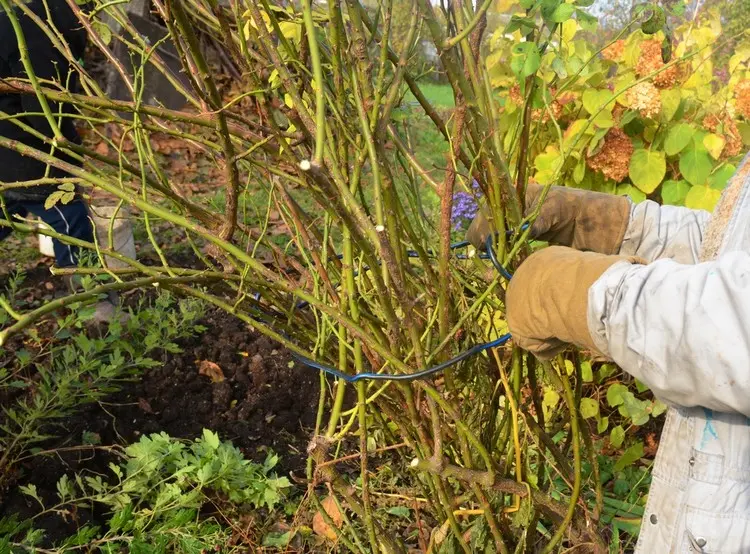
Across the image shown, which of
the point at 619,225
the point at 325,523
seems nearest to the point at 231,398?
the point at 325,523

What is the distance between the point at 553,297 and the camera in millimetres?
1104

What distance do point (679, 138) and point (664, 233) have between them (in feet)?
3.86

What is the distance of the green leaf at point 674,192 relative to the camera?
265 cm

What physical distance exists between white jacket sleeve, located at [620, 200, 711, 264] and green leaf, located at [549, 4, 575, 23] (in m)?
0.74

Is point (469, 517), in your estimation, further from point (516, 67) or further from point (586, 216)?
point (516, 67)

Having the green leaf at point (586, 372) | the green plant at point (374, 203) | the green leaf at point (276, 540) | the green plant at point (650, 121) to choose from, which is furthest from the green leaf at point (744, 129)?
the green leaf at point (276, 540)

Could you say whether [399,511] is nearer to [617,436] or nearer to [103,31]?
[617,436]

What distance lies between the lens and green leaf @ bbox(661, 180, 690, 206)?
8.71 ft

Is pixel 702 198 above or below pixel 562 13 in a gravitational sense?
below

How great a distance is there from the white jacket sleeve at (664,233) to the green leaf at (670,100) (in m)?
1.08

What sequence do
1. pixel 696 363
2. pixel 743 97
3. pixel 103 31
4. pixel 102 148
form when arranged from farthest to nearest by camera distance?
pixel 102 148
pixel 743 97
pixel 103 31
pixel 696 363

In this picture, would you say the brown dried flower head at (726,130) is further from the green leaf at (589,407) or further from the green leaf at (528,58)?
the green leaf at (528,58)

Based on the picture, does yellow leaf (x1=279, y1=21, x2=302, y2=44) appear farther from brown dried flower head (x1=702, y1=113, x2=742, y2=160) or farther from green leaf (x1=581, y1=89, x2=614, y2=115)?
brown dried flower head (x1=702, y1=113, x2=742, y2=160)

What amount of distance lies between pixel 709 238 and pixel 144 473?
5.88ft
